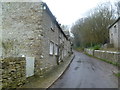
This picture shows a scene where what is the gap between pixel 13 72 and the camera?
853cm

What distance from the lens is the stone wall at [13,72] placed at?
25.8ft

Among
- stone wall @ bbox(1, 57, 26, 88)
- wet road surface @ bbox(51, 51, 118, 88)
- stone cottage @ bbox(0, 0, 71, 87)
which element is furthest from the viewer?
stone cottage @ bbox(0, 0, 71, 87)

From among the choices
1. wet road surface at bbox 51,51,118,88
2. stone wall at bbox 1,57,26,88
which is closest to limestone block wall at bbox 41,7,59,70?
wet road surface at bbox 51,51,118,88

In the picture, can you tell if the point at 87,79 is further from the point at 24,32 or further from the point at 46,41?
the point at 24,32

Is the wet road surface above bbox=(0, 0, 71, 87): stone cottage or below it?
below

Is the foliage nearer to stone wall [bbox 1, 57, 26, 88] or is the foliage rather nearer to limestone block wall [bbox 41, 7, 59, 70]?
limestone block wall [bbox 41, 7, 59, 70]

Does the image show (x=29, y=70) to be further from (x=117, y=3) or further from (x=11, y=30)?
(x=117, y=3)

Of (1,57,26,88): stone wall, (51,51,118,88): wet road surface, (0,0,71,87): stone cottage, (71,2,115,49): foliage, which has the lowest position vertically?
(51,51,118,88): wet road surface

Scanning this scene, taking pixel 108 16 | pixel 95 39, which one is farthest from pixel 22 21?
pixel 95 39

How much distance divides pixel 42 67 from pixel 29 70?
7.10 feet

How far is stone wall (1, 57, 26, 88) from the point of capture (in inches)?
309

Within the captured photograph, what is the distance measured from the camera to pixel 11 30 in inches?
569

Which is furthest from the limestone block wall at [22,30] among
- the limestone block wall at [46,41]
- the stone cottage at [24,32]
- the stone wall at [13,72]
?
the stone wall at [13,72]

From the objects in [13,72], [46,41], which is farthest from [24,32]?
[13,72]
